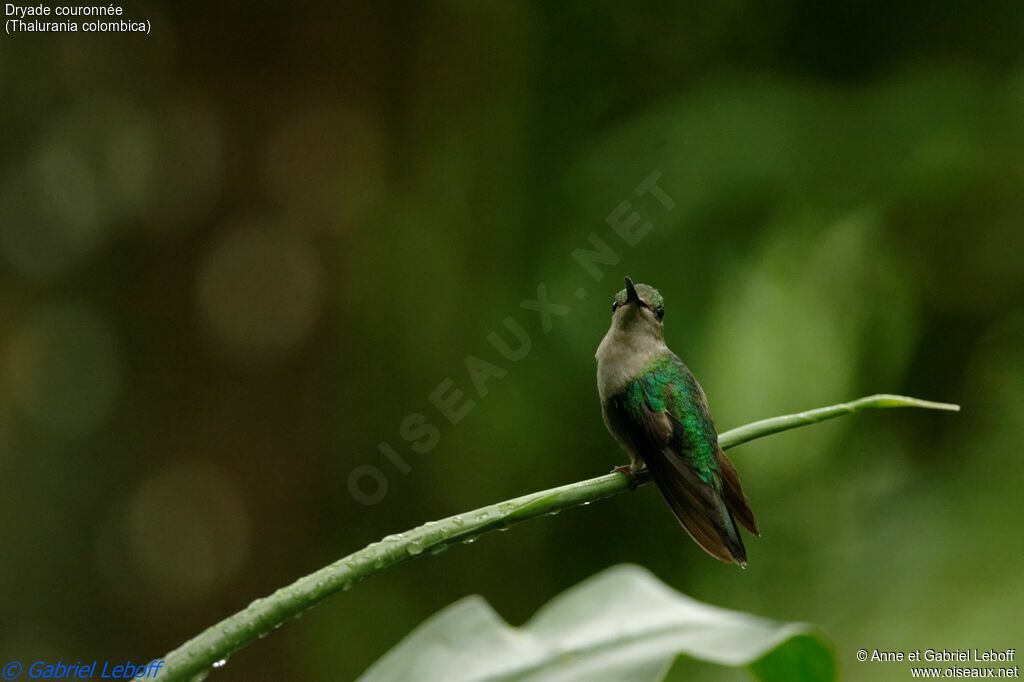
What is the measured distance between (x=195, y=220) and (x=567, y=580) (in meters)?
1.75

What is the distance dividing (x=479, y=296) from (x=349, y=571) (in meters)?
2.78

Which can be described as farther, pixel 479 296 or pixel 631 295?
pixel 479 296

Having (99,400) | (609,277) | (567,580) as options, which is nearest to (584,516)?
(567,580)

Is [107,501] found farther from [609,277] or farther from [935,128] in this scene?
[935,128]

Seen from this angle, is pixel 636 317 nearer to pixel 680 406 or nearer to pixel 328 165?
pixel 680 406

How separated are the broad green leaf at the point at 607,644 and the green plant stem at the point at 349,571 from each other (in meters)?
0.20

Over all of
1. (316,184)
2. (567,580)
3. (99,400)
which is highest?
(316,184)

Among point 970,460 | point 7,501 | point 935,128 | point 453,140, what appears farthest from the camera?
point 453,140

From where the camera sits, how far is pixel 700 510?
1.03m

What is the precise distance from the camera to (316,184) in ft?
10.7

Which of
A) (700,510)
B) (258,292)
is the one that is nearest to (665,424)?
(700,510)

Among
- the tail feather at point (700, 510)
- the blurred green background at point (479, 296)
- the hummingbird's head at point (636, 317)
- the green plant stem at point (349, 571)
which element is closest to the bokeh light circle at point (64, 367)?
the blurred green background at point (479, 296)

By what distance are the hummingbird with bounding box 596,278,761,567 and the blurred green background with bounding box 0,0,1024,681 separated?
5.56 ft

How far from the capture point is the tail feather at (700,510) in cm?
98
